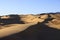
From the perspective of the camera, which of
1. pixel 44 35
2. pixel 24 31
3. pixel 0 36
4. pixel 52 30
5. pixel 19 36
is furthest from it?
pixel 52 30

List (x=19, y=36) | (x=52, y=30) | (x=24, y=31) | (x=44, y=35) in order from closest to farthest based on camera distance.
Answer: (x=19, y=36), (x=24, y=31), (x=44, y=35), (x=52, y=30)

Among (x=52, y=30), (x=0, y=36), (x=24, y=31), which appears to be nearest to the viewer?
(x=0, y=36)

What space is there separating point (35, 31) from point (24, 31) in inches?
22.3

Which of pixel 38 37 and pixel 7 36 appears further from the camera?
pixel 38 37

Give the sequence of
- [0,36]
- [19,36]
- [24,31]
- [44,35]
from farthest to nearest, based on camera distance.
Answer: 1. [44,35]
2. [24,31]
3. [19,36]
4. [0,36]

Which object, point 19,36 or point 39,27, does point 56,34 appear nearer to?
point 39,27

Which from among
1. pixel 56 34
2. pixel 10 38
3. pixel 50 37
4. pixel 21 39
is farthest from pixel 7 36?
pixel 56 34

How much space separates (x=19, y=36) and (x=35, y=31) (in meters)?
1.01

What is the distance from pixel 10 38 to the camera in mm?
4293

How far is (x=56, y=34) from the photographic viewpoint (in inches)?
228

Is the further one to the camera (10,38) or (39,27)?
(39,27)

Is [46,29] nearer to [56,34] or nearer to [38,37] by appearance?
[56,34]

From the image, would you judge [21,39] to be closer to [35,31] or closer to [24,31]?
[24,31]

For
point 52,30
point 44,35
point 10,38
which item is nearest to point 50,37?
point 44,35
